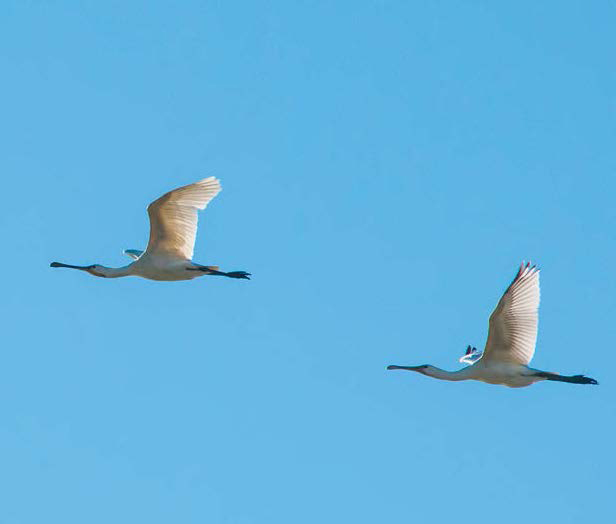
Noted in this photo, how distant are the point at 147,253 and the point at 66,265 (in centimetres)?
260

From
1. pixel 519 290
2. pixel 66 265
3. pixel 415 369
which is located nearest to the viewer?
pixel 519 290

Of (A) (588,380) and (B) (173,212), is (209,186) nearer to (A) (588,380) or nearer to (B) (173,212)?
A: (B) (173,212)

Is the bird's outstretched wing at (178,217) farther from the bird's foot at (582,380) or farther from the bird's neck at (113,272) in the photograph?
the bird's foot at (582,380)

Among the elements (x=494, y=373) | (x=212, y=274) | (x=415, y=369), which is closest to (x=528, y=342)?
(x=494, y=373)

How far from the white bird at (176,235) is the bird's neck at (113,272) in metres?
0.13

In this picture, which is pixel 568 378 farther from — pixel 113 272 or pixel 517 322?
pixel 113 272

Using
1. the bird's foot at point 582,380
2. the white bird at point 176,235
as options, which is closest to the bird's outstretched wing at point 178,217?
the white bird at point 176,235

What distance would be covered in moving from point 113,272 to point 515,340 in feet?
22.8

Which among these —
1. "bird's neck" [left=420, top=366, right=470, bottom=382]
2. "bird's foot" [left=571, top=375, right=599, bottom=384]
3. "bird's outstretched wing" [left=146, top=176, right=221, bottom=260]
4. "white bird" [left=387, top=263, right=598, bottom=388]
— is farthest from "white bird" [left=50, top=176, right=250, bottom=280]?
"bird's foot" [left=571, top=375, right=599, bottom=384]

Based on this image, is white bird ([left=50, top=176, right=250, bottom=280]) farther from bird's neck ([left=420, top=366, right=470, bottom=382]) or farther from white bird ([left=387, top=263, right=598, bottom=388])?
white bird ([left=387, top=263, right=598, bottom=388])

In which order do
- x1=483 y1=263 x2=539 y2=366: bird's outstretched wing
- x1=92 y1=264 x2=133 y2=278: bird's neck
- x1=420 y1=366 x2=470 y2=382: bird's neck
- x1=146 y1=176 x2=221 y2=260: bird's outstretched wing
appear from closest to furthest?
1. x1=483 y1=263 x2=539 y2=366: bird's outstretched wing
2. x1=420 y1=366 x2=470 y2=382: bird's neck
3. x1=146 y1=176 x2=221 y2=260: bird's outstretched wing
4. x1=92 y1=264 x2=133 y2=278: bird's neck

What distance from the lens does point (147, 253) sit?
23.6 meters

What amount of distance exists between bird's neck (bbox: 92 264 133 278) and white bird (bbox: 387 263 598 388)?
593 centimetres

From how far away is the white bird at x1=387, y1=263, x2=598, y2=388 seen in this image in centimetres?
2098
